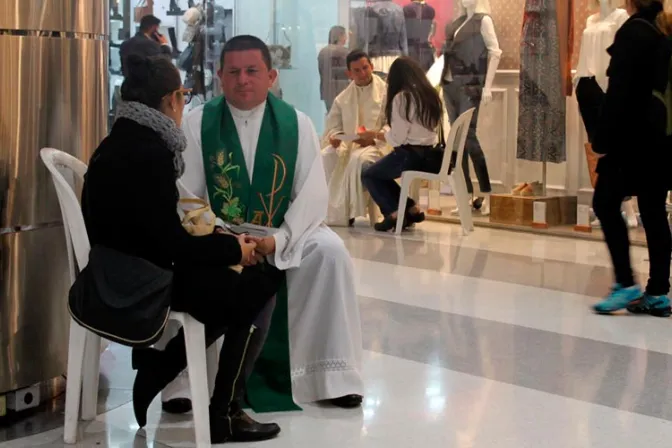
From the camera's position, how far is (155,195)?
272 centimetres

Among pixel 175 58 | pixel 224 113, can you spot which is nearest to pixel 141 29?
pixel 175 58

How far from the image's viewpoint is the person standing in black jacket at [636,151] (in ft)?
14.6

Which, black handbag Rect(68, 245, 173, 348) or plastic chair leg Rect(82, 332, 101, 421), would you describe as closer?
black handbag Rect(68, 245, 173, 348)

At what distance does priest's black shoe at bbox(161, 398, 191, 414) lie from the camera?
11.1 ft

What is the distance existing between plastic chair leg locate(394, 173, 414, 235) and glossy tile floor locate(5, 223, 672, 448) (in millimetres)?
1295

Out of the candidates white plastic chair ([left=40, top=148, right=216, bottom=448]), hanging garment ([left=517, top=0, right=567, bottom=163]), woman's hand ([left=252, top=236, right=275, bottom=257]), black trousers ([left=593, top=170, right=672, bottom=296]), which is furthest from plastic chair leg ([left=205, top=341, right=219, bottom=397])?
hanging garment ([left=517, top=0, right=567, bottom=163])

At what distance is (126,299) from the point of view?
2.76 metres

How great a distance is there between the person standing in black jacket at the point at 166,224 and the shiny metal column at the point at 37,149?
0.37m

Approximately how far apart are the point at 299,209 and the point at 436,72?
16.7ft

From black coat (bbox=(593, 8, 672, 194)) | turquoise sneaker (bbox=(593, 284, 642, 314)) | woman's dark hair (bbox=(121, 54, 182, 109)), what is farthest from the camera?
turquoise sneaker (bbox=(593, 284, 642, 314))

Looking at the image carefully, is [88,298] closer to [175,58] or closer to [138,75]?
[138,75]

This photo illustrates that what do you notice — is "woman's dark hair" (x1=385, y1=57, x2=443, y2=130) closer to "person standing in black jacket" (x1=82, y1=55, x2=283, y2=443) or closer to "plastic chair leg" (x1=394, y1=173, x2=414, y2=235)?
"plastic chair leg" (x1=394, y1=173, x2=414, y2=235)

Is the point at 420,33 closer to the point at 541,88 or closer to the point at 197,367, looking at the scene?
the point at 541,88

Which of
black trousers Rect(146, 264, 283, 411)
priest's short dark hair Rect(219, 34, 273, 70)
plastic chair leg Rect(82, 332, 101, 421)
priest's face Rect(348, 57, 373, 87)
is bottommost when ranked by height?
plastic chair leg Rect(82, 332, 101, 421)
